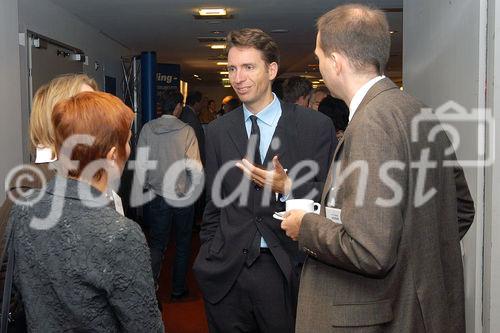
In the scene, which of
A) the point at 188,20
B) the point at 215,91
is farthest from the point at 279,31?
the point at 215,91

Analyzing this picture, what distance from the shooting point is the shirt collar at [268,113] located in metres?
2.41

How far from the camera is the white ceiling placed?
249 inches

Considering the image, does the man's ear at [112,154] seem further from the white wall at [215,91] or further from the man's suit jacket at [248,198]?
the white wall at [215,91]

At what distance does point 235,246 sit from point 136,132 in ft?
22.6

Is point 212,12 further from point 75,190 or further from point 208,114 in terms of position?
point 208,114

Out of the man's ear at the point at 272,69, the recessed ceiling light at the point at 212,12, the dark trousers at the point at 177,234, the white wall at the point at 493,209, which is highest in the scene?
the recessed ceiling light at the point at 212,12

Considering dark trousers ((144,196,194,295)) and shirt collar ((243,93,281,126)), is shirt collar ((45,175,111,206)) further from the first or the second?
dark trousers ((144,196,194,295))

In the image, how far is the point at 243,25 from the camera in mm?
8008

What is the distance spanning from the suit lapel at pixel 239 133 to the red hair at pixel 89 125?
2.69 ft

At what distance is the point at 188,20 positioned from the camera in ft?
24.6

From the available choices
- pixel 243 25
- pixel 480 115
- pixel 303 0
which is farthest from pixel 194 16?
pixel 480 115

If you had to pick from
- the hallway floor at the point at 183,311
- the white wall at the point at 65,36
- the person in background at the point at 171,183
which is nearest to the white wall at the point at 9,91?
the white wall at the point at 65,36

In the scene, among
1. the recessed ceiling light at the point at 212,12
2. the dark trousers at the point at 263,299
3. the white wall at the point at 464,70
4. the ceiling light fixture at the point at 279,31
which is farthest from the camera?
the ceiling light fixture at the point at 279,31

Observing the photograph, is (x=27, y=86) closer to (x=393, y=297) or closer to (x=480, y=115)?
(x=480, y=115)
